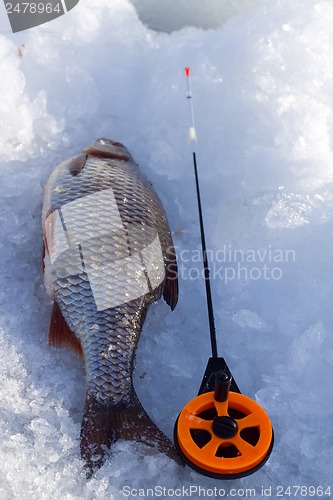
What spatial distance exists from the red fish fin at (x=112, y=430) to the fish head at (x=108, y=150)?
144cm

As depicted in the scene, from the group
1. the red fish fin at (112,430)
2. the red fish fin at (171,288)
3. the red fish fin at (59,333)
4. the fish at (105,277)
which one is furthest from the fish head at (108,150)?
the red fish fin at (112,430)

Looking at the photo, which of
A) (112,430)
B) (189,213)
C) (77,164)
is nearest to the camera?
(112,430)

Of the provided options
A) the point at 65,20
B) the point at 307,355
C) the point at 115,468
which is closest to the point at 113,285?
the point at 115,468

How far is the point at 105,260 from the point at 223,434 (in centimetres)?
94

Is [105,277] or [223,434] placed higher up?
[105,277]

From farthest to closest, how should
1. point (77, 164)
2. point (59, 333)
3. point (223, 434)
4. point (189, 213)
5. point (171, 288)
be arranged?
point (189, 213), point (77, 164), point (171, 288), point (59, 333), point (223, 434)

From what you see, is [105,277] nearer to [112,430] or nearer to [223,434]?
[112,430]

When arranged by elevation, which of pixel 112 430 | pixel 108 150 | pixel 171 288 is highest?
pixel 108 150

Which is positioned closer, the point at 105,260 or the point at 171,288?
the point at 105,260

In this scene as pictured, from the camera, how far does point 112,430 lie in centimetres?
195

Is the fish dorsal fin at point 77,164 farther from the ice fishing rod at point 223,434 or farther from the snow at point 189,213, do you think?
the ice fishing rod at point 223,434

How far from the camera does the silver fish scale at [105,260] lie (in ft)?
6.90

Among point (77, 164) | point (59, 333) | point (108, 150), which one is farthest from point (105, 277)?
point (108, 150)

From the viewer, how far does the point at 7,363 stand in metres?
2.19
